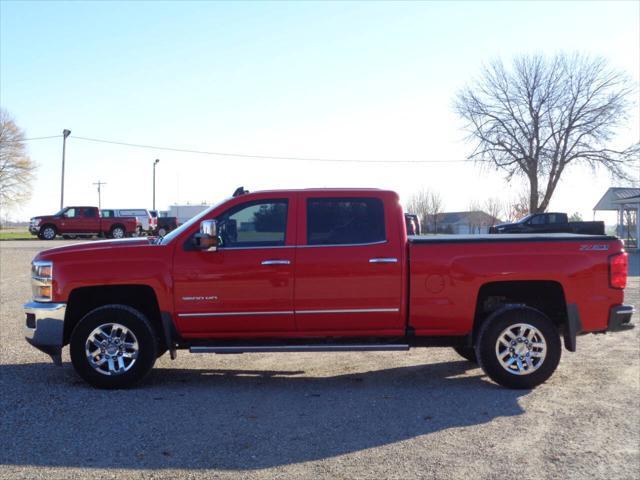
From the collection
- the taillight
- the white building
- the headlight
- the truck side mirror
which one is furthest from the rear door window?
the white building

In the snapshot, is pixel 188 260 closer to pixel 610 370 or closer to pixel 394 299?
pixel 394 299

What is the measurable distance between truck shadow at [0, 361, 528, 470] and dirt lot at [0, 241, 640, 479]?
0.02 meters

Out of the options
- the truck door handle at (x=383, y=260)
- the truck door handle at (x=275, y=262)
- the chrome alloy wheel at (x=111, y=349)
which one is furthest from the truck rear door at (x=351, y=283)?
the chrome alloy wheel at (x=111, y=349)

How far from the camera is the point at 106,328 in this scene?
22.1 ft

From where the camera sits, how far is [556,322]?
723cm

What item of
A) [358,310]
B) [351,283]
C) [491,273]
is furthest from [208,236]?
[491,273]

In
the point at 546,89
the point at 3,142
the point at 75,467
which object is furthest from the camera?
the point at 3,142

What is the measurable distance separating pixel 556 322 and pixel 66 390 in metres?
5.18

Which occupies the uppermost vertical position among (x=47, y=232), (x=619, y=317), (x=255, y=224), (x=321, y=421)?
(x=47, y=232)

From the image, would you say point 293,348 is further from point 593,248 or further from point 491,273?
point 593,248

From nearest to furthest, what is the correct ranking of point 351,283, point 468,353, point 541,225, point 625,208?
point 351,283
point 468,353
point 541,225
point 625,208

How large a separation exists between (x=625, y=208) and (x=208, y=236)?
39.4m

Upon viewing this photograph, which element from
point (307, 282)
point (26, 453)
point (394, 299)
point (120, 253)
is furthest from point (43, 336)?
point (394, 299)

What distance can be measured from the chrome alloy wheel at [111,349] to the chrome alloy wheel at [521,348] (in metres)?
3.71
